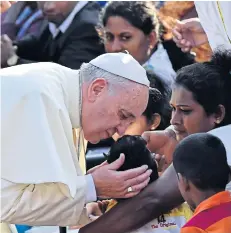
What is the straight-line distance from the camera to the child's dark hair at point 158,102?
12.1 feet

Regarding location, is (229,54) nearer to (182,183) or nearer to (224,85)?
(224,85)

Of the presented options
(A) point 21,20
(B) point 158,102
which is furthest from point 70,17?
(B) point 158,102

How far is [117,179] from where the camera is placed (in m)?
2.92

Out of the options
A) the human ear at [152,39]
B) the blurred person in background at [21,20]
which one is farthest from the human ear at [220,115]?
the blurred person in background at [21,20]

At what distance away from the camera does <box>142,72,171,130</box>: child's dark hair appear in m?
3.70

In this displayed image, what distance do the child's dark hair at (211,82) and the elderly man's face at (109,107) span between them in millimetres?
358

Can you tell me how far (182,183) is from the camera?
2.79 metres

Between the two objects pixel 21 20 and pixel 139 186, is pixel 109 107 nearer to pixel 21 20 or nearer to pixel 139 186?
pixel 139 186

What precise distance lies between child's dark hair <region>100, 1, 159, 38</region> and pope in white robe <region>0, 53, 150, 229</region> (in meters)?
1.94

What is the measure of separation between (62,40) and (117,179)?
2.60 meters

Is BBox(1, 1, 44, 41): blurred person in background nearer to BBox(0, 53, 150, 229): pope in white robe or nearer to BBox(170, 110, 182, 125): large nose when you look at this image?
BBox(170, 110, 182, 125): large nose

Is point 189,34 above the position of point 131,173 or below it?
above

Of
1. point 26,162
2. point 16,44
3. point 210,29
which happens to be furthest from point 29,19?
point 26,162

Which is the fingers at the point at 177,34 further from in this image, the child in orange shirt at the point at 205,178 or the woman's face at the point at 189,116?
the child in orange shirt at the point at 205,178
